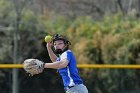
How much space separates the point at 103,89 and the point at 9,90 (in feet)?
6.54

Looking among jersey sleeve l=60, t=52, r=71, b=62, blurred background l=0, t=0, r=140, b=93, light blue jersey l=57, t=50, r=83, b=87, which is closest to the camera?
jersey sleeve l=60, t=52, r=71, b=62

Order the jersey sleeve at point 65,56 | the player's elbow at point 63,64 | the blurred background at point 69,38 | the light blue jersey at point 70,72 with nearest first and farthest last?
the player's elbow at point 63,64, the jersey sleeve at point 65,56, the light blue jersey at point 70,72, the blurred background at point 69,38

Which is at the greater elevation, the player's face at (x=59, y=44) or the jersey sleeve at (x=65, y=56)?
the player's face at (x=59, y=44)

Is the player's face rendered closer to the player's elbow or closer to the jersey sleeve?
the jersey sleeve

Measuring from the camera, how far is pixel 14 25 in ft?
52.5

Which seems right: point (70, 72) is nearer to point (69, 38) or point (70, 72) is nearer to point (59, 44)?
point (59, 44)

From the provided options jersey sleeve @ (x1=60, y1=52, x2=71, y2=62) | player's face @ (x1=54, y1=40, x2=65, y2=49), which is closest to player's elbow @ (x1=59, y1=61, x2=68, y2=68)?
jersey sleeve @ (x1=60, y1=52, x2=71, y2=62)

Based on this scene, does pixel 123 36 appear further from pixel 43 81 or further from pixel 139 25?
pixel 43 81

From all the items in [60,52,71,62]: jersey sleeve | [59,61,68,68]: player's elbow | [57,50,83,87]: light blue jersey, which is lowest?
[57,50,83,87]: light blue jersey

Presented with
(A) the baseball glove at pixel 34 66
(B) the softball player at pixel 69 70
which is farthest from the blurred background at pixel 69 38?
(A) the baseball glove at pixel 34 66

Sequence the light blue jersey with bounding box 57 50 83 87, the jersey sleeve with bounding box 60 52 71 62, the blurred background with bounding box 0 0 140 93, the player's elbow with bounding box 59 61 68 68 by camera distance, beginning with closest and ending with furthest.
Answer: the player's elbow with bounding box 59 61 68 68 → the jersey sleeve with bounding box 60 52 71 62 → the light blue jersey with bounding box 57 50 83 87 → the blurred background with bounding box 0 0 140 93

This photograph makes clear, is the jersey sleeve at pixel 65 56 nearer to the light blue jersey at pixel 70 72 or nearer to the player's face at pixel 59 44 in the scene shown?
the light blue jersey at pixel 70 72

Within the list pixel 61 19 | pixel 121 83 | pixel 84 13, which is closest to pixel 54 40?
pixel 121 83

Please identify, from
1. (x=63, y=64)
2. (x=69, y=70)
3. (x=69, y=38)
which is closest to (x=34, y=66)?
(x=63, y=64)
